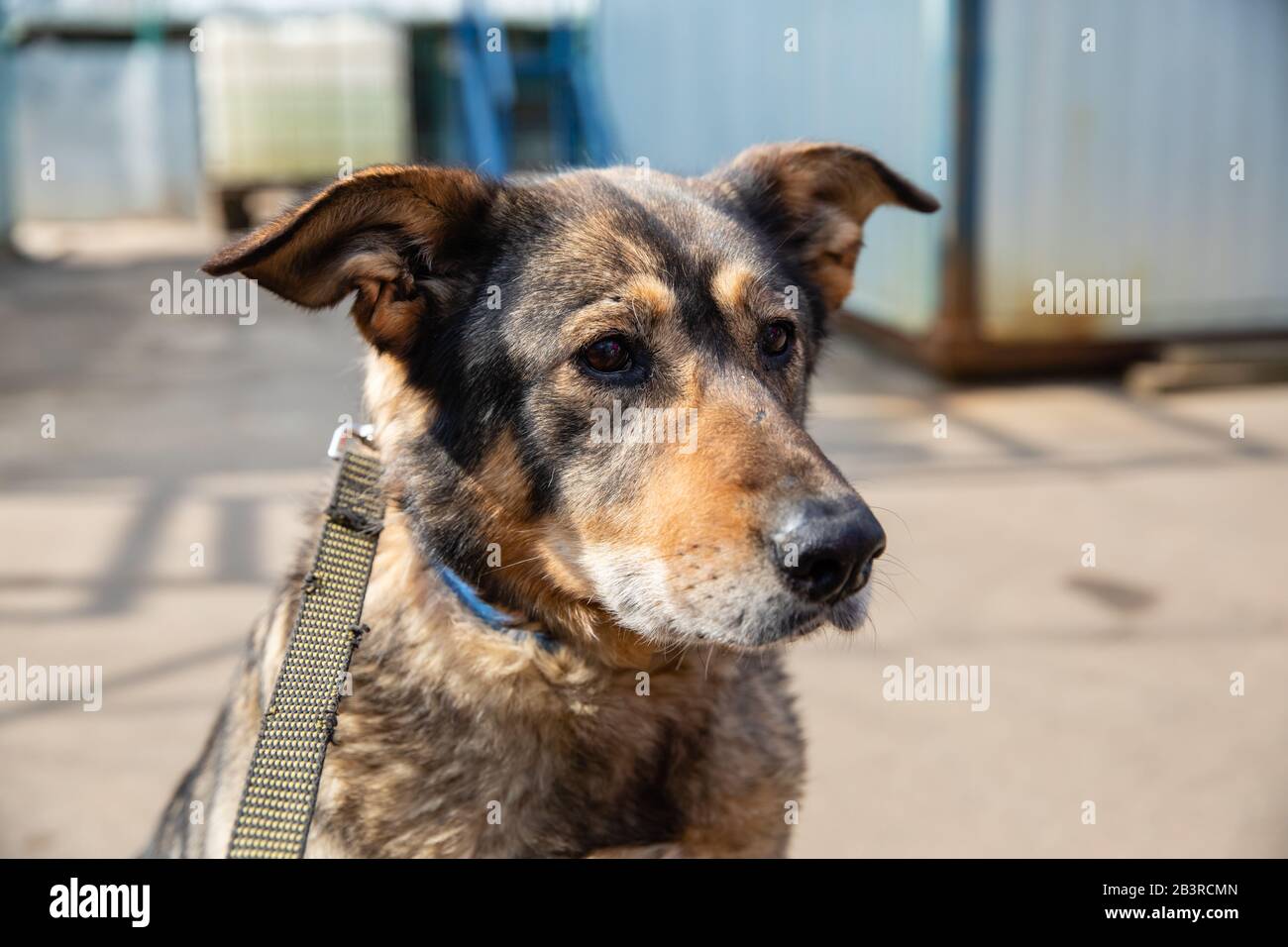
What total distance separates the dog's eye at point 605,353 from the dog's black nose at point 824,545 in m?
0.47

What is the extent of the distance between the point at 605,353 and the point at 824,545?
574mm

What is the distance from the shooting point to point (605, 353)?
2.17 metres

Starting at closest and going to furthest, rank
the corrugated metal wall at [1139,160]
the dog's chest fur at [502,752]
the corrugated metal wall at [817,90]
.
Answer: the dog's chest fur at [502,752]
the corrugated metal wall at [1139,160]
the corrugated metal wall at [817,90]

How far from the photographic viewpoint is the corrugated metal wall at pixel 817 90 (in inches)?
308

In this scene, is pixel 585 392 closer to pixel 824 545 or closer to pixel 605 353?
pixel 605 353

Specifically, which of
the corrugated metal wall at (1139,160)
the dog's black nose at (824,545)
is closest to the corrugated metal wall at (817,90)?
the corrugated metal wall at (1139,160)

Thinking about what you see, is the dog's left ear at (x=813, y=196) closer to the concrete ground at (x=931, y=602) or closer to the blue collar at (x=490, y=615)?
the concrete ground at (x=931, y=602)

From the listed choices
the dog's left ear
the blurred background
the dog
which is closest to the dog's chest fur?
the dog

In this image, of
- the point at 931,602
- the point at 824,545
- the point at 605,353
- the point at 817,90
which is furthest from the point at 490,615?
the point at 817,90

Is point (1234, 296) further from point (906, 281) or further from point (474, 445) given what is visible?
point (474, 445)

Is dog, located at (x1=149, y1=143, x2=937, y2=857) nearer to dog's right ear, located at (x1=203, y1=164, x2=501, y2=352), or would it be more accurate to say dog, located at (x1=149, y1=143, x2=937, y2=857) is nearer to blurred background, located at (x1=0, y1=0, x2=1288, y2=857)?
dog's right ear, located at (x1=203, y1=164, x2=501, y2=352)

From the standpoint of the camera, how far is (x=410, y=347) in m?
2.26

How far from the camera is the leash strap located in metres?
1.86

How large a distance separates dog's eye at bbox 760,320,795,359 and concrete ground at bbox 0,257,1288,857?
514 millimetres
